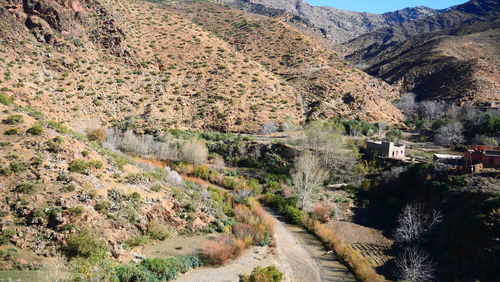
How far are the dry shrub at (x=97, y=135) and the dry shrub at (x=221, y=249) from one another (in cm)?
1775

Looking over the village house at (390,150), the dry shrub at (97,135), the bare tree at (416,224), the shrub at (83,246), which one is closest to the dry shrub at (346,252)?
the bare tree at (416,224)

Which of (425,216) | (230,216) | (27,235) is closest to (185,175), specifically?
(230,216)

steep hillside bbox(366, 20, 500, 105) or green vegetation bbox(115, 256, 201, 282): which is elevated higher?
steep hillside bbox(366, 20, 500, 105)

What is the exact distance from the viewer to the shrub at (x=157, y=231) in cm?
1823

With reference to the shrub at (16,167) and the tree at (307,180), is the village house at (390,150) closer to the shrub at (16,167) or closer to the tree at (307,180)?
the tree at (307,180)

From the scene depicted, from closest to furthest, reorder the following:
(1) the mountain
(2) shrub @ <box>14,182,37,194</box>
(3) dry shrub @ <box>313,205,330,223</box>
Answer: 1. (2) shrub @ <box>14,182,37,194</box>
2. (3) dry shrub @ <box>313,205,330,223</box>
3. (1) the mountain

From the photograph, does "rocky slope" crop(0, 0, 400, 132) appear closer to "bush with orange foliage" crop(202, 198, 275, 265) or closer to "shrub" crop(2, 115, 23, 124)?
"shrub" crop(2, 115, 23, 124)

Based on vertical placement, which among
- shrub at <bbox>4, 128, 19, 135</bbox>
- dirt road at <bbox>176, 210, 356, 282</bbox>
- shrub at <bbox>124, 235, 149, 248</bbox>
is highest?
shrub at <bbox>4, 128, 19, 135</bbox>

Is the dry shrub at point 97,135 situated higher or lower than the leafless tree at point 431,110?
lower

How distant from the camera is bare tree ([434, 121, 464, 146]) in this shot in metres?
38.7

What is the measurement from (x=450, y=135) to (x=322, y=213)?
21988 mm

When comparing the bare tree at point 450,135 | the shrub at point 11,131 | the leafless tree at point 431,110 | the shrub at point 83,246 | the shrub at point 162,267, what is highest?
the leafless tree at point 431,110

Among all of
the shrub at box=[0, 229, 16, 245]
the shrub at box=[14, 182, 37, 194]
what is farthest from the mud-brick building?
the shrub at box=[0, 229, 16, 245]

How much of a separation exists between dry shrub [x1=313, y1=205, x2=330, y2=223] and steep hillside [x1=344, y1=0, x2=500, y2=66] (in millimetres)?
90757
